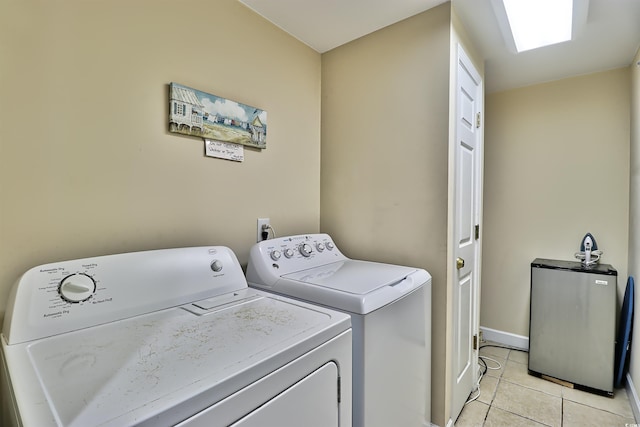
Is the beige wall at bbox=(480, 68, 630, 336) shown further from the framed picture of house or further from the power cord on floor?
the framed picture of house

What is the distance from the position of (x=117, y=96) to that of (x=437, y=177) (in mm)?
1455

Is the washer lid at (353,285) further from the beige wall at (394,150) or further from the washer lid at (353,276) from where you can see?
the beige wall at (394,150)

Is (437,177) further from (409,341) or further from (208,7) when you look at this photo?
(208,7)

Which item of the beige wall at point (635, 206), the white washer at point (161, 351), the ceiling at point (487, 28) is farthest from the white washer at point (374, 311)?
the beige wall at point (635, 206)

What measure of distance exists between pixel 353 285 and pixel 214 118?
0.99m

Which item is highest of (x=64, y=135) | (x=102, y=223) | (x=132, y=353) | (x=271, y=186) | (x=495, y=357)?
(x=64, y=135)

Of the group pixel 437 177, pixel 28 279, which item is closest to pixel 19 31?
pixel 28 279

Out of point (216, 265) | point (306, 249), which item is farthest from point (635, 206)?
point (216, 265)

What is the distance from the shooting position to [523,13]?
5.05 feet

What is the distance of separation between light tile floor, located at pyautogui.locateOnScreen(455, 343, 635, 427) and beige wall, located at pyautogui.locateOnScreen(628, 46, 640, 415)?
222 millimetres

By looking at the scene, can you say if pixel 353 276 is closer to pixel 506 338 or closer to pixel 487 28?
pixel 487 28

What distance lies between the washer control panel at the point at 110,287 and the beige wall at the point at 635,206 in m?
2.32

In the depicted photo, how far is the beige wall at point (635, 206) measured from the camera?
1.82 meters

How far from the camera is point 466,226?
72.9 inches
